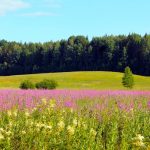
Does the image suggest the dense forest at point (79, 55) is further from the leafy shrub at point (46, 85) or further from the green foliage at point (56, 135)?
the green foliage at point (56, 135)

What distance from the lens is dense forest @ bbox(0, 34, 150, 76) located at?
11375 centimetres

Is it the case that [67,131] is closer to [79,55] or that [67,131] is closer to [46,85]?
[46,85]

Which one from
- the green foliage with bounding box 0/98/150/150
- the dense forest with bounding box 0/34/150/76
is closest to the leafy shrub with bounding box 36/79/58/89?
the green foliage with bounding box 0/98/150/150

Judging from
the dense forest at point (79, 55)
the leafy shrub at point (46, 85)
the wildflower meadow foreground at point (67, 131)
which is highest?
the dense forest at point (79, 55)

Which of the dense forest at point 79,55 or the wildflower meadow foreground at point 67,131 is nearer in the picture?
the wildflower meadow foreground at point 67,131

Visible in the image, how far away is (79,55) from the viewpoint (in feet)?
413

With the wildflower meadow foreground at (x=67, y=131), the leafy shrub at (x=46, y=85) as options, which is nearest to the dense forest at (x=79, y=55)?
the leafy shrub at (x=46, y=85)

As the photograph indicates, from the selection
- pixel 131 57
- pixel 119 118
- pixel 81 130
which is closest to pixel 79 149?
pixel 81 130

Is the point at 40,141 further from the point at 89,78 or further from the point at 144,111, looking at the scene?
the point at 89,78

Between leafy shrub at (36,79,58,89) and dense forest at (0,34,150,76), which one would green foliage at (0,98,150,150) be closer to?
leafy shrub at (36,79,58,89)

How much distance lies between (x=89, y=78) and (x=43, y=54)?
194ft

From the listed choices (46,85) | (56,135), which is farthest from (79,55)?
(56,135)

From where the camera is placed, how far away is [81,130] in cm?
809

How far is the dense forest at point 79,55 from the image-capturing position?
114 m
